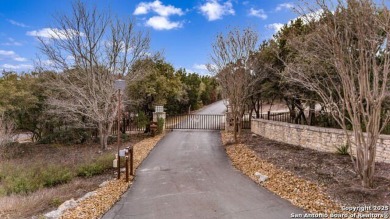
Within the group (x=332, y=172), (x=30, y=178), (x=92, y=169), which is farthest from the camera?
(x=92, y=169)

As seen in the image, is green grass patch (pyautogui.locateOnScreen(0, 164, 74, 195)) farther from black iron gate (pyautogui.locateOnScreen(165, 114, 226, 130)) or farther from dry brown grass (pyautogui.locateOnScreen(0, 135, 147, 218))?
black iron gate (pyautogui.locateOnScreen(165, 114, 226, 130))

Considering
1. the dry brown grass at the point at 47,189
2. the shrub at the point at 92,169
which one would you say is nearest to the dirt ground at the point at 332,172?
the shrub at the point at 92,169

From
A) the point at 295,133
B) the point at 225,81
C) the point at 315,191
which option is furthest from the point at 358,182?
the point at 225,81

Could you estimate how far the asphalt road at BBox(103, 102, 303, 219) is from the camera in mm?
5145

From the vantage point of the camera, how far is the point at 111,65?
506 inches

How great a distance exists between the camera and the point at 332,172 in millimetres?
6832

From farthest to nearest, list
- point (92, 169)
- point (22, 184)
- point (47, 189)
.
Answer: point (92, 169) → point (47, 189) → point (22, 184)

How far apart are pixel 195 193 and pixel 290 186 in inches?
87.0

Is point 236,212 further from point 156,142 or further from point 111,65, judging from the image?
point 111,65

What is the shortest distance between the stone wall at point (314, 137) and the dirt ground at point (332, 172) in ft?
1.07

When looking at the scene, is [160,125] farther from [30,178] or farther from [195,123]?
[30,178]

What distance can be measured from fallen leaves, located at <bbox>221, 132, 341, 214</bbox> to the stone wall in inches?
86.6

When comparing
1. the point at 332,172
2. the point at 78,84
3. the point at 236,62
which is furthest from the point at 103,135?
the point at 332,172

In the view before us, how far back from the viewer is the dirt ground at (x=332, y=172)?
207 inches
